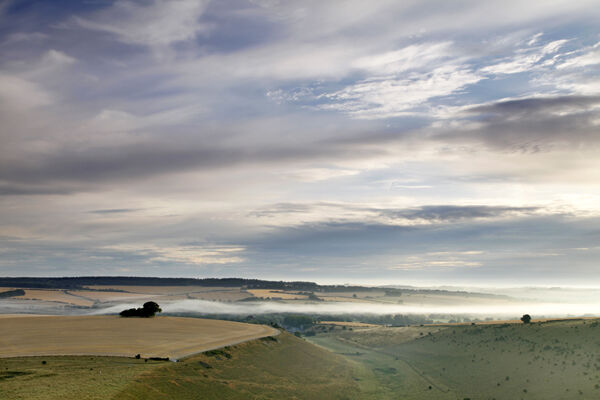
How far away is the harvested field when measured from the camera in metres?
80.2

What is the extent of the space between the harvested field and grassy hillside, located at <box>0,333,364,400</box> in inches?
264

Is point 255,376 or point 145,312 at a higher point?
point 145,312

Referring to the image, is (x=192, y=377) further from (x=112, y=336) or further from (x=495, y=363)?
(x=495, y=363)

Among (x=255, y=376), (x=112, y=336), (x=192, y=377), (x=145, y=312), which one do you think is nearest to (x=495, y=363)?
(x=255, y=376)

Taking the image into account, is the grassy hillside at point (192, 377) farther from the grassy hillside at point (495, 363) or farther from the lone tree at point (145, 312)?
the lone tree at point (145, 312)

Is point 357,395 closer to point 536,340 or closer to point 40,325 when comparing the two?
point 536,340

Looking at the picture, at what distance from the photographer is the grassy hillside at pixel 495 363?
77125 millimetres

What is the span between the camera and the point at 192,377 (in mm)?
66250

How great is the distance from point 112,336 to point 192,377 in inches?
1618

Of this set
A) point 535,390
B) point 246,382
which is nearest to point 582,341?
point 535,390

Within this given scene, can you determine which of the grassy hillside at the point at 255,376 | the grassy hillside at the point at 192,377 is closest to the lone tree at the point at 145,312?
the grassy hillside at the point at 255,376

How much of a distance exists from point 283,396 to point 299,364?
27.4 m

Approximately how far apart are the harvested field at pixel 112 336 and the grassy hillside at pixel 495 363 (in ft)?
125

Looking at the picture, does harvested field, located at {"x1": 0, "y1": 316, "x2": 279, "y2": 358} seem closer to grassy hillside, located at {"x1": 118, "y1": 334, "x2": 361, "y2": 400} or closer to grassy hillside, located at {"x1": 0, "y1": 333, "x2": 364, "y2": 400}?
grassy hillside, located at {"x1": 118, "y1": 334, "x2": 361, "y2": 400}
